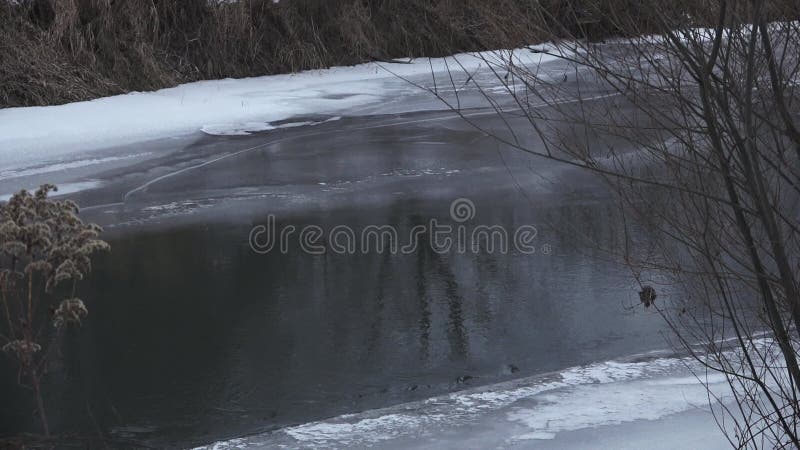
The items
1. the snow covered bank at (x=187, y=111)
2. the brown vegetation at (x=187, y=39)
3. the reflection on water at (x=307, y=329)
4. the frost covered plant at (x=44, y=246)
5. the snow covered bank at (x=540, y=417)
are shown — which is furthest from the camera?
the brown vegetation at (x=187, y=39)

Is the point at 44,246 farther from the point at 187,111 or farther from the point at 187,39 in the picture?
the point at 187,39

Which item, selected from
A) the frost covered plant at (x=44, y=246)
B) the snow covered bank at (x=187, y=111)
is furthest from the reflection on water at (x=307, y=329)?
the snow covered bank at (x=187, y=111)

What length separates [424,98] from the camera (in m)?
13.5

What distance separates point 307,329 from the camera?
6.07 metres

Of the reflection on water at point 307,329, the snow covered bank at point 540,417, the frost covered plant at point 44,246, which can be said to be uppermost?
the frost covered plant at point 44,246

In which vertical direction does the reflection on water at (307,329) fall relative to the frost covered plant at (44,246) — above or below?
below

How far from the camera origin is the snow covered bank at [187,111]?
10.9 meters

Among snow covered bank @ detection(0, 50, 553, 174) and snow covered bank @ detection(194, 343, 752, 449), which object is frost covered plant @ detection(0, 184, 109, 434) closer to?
snow covered bank @ detection(194, 343, 752, 449)

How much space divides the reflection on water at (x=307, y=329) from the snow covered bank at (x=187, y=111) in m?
3.16

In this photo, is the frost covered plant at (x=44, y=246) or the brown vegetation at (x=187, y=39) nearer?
the frost covered plant at (x=44, y=246)

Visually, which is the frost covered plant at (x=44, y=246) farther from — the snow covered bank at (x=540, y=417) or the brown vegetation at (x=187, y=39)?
the brown vegetation at (x=187, y=39)

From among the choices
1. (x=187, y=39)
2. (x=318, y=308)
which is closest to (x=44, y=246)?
(x=318, y=308)

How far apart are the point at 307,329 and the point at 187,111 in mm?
6902

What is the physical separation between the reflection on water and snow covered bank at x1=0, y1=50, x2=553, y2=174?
3.16 m
